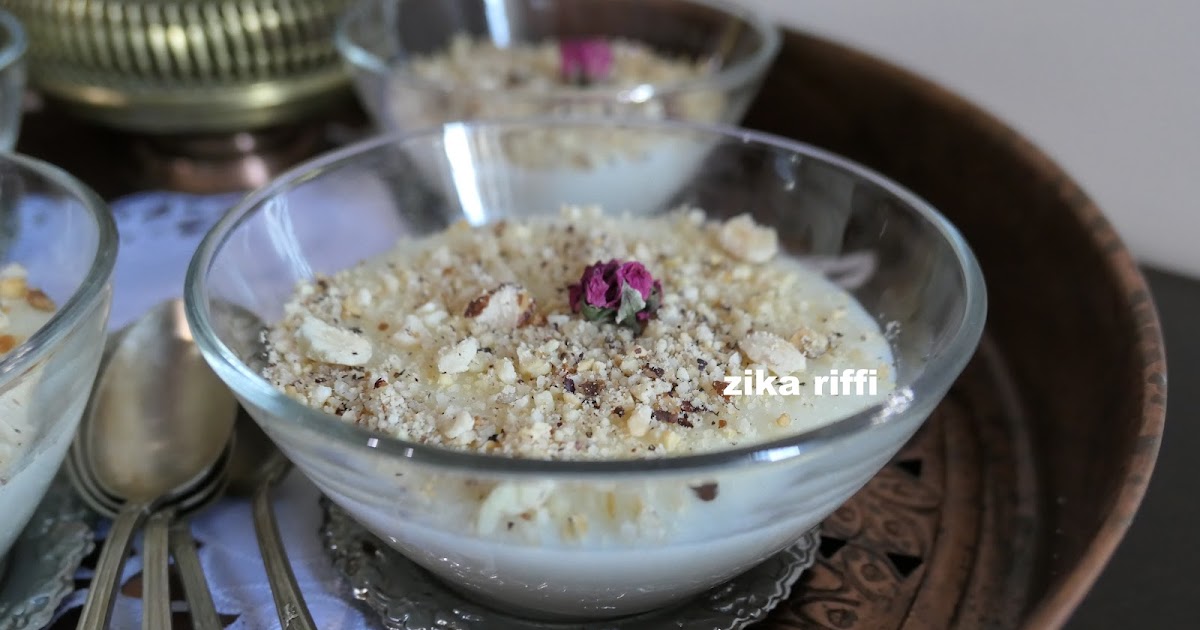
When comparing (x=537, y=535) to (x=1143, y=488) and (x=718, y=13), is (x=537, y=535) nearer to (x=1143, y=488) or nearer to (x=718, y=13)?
(x=1143, y=488)

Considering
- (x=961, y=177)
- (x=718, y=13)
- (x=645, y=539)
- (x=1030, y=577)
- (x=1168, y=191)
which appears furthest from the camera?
(x=718, y=13)

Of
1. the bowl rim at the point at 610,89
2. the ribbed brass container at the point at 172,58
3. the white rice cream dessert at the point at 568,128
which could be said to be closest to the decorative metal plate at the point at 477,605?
the white rice cream dessert at the point at 568,128

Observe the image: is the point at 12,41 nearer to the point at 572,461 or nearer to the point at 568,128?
the point at 568,128

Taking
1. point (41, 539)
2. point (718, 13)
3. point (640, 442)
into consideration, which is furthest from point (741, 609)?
point (718, 13)

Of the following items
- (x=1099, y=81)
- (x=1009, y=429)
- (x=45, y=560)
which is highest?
(x=1099, y=81)

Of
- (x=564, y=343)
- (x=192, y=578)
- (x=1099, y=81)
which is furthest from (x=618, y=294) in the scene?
(x=1099, y=81)
